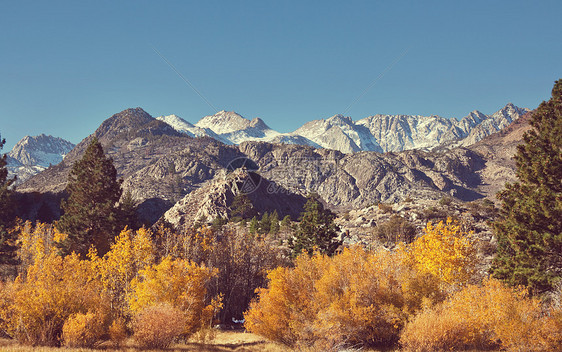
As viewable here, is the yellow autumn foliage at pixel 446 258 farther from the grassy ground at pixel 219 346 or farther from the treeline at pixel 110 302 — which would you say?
the treeline at pixel 110 302

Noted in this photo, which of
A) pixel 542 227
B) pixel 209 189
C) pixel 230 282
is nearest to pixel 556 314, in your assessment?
pixel 542 227

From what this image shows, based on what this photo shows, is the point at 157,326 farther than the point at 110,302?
No

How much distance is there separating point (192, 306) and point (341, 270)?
14.0 m

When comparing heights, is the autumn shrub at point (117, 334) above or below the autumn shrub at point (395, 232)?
below

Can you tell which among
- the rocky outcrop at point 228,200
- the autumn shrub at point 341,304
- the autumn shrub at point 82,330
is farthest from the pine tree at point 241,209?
the autumn shrub at point 82,330

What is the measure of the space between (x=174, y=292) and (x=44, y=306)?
8.91 m

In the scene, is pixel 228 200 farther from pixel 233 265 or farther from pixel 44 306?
pixel 44 306

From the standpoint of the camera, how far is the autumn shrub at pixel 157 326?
78.6 ft

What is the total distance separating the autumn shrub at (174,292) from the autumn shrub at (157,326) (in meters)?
1.22

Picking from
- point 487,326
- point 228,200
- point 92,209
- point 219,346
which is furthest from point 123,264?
point 228,200

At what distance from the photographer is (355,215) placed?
90.8 metres

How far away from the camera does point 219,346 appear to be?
30.6 m

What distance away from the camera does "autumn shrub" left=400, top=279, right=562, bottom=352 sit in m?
24.1

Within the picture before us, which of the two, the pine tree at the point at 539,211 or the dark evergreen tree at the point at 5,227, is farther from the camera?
the dark evergreen tree at the point at 5,227
